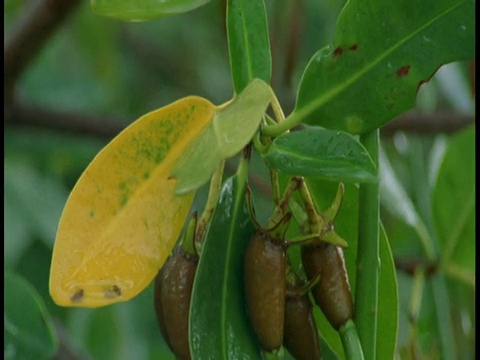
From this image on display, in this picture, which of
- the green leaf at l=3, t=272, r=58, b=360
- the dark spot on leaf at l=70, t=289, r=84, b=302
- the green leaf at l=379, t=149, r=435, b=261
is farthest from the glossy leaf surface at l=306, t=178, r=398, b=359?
the green leaf at l=379, t=149, r=435, b=261

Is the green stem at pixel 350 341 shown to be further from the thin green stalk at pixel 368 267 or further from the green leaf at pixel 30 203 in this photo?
the green leaf at pixel 30 203

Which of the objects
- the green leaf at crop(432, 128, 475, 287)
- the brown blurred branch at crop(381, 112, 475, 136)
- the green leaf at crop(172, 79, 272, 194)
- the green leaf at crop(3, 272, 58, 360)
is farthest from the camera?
the brown blurred branch at crop(381, 112, 475, 136)

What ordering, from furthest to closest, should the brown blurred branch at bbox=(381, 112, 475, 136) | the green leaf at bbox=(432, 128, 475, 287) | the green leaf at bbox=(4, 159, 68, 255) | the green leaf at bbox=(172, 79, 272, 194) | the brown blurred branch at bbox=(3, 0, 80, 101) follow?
1. the green leaf at bbox=(4, 159, 68, 255)
2. the brown blurred branch at bbox=(381, 112, 475, 136)
3. the brown blurred branch at bbox=(3, 0, 80, 101)
4. the green leaf at bbox=(432, 128, 475, 287)
5. the green leaf at bbox=(172, 79, 272, 194)

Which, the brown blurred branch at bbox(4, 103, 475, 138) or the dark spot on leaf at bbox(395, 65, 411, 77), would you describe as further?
the brown blurred branch at bbox(4, 103, 475, 138)

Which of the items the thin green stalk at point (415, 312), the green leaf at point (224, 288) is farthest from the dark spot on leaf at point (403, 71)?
the thin green stalk at point (415, 312)

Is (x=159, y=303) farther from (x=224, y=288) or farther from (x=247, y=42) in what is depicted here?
(x=247, y=42)

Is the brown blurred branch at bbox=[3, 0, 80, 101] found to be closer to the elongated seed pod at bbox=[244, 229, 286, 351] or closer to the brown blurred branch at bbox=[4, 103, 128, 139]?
the brown blurred branch at bbox=[4, 103, 128, 139]
